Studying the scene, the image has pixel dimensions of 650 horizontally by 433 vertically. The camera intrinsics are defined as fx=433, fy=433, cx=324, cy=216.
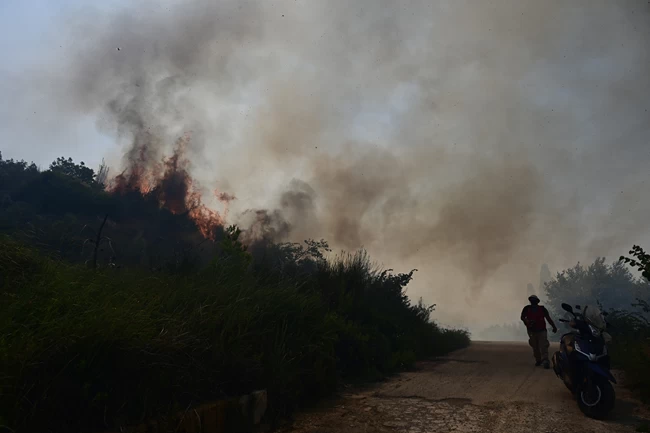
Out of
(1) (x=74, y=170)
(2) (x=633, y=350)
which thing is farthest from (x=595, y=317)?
(1) (x=74, y=170)

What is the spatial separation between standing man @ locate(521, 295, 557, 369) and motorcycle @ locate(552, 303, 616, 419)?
3607 millimetres

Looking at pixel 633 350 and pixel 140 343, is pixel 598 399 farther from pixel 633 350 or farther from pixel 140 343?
pixel 140 343

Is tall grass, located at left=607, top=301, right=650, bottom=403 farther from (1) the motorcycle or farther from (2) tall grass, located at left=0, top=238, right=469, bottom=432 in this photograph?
(2) tall grass, located at left=0, top=238, right=469, bottom=432

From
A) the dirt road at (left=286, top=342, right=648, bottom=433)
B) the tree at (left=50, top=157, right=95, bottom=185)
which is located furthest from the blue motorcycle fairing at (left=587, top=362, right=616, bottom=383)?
the tree at (left=50, top=157, right=95, bottom=185)

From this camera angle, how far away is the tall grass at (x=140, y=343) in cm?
342

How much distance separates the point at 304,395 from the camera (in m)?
6.30

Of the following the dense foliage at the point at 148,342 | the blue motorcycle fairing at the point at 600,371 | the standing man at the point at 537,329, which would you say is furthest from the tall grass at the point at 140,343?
the standing man at the point at 537,329

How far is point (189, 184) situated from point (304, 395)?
40.5 m

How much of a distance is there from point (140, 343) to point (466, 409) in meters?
4.32

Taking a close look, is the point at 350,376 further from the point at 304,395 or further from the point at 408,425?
the point at 408,425

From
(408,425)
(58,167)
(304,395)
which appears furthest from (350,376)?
(58,167)

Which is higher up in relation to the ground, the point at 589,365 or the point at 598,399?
the point at 589,365

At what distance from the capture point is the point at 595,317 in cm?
633

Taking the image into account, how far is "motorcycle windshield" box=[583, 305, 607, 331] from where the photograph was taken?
6238 mm
